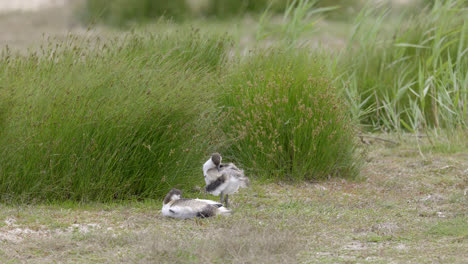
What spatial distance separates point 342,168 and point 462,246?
2456 millimetres

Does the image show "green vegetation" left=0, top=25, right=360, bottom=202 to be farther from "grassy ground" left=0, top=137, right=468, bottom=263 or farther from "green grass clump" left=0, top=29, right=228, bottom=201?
"grassy ground" left=0, top=137, right=468, bottom=263

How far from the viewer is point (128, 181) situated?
5930 millimetres

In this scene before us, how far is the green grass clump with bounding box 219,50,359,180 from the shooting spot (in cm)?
679

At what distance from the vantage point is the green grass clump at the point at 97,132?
586 cm

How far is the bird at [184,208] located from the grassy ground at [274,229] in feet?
0.22

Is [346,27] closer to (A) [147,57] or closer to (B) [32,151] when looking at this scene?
(A) [147,57]

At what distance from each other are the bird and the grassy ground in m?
0.07

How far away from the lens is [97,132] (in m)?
5.89

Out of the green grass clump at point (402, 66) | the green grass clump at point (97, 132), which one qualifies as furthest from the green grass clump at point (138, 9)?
the green grass clump at point (97, 132)

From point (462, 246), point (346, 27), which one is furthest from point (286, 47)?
point (346, 27)

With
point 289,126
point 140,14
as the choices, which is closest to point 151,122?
point 289,126

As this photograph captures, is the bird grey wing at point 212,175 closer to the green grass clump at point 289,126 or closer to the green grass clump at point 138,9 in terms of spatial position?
the green grass clump at point 289,126

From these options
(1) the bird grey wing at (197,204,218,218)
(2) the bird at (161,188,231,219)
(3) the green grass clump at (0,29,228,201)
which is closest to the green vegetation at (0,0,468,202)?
(3) the green grass clump at (0,29,228,201)

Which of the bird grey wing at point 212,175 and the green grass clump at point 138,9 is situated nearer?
the bird grey wing at point 212,175
